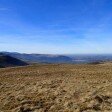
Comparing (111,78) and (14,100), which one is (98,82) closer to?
(111,78)

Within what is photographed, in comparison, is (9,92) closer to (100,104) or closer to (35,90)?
(35,90)

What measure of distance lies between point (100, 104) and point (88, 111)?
1272 mm

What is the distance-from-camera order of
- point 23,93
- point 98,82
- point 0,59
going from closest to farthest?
point 23,93 < point 98,82 < point 0,59

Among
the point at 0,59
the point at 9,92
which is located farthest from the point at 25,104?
the point at 0,59

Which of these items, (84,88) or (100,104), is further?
(84,88)

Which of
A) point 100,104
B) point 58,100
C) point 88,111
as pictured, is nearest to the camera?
point 88,111

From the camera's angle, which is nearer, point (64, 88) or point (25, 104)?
point (25, 104)

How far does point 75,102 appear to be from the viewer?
15156 mm

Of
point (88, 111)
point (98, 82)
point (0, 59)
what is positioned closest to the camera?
point (88, 111)

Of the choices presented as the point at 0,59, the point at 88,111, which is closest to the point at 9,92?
the point at 88,111

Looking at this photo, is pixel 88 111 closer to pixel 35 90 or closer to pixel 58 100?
pixel 58 100

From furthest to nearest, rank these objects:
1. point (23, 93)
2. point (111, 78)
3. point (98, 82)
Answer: point (111, 78), point (98, 82), point (23, 93)

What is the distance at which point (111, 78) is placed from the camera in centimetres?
2198

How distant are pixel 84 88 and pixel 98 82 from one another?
8.34 ft
